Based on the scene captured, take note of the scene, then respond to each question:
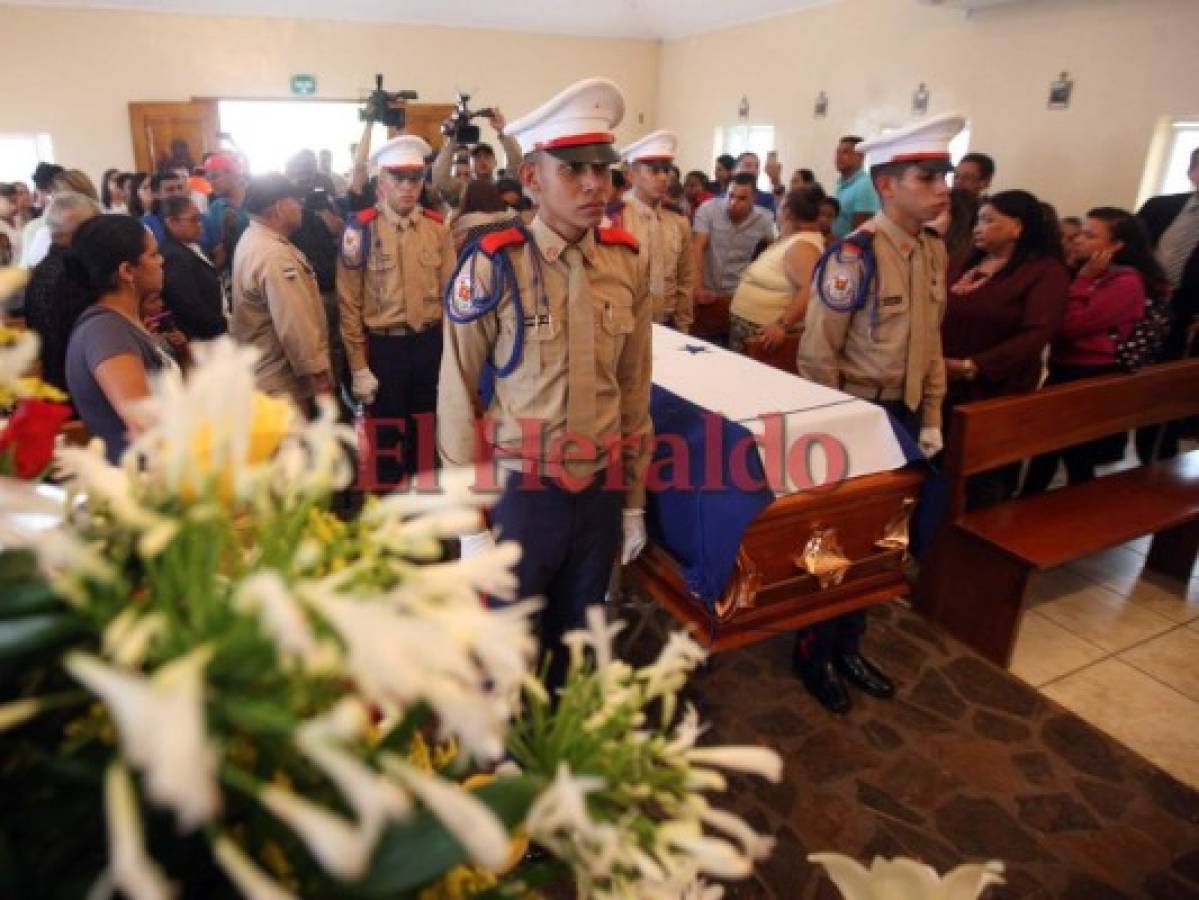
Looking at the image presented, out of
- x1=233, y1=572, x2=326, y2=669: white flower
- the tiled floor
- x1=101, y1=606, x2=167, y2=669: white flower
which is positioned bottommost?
the tiled floor

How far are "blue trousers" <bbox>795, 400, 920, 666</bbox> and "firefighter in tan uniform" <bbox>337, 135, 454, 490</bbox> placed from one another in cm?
183

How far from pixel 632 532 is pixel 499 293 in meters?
0.75

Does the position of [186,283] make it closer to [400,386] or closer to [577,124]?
[400,386]

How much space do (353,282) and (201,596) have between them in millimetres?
3517

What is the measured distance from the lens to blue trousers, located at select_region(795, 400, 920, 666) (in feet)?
8.69

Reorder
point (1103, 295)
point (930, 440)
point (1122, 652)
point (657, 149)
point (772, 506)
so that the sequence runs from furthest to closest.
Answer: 1. point (657, 149)
2. point (1103, 295)
3. point (1122, 652)
4. point (930, 440)
5. point (772, 506)

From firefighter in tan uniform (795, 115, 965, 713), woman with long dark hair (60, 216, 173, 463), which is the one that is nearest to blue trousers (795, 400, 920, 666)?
firefighter in tan uniform (795, 115, 965, 713)

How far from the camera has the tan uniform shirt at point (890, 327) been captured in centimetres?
265

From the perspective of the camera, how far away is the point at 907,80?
27.4 feet

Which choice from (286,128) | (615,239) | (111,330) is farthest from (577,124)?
(286,128)

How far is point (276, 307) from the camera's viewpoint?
316 cm

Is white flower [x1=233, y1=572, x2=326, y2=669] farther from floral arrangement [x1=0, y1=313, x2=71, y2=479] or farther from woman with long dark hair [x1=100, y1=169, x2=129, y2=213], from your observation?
woman with long dark hair [x1=100, y1=169, x2=129, y2=213]

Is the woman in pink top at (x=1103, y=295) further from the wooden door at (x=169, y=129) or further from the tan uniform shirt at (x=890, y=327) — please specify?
the wooden door at (x=169, y=129)

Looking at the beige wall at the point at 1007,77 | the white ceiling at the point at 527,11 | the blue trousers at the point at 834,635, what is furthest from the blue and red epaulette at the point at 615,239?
the white ceiling at the point at 527,11
